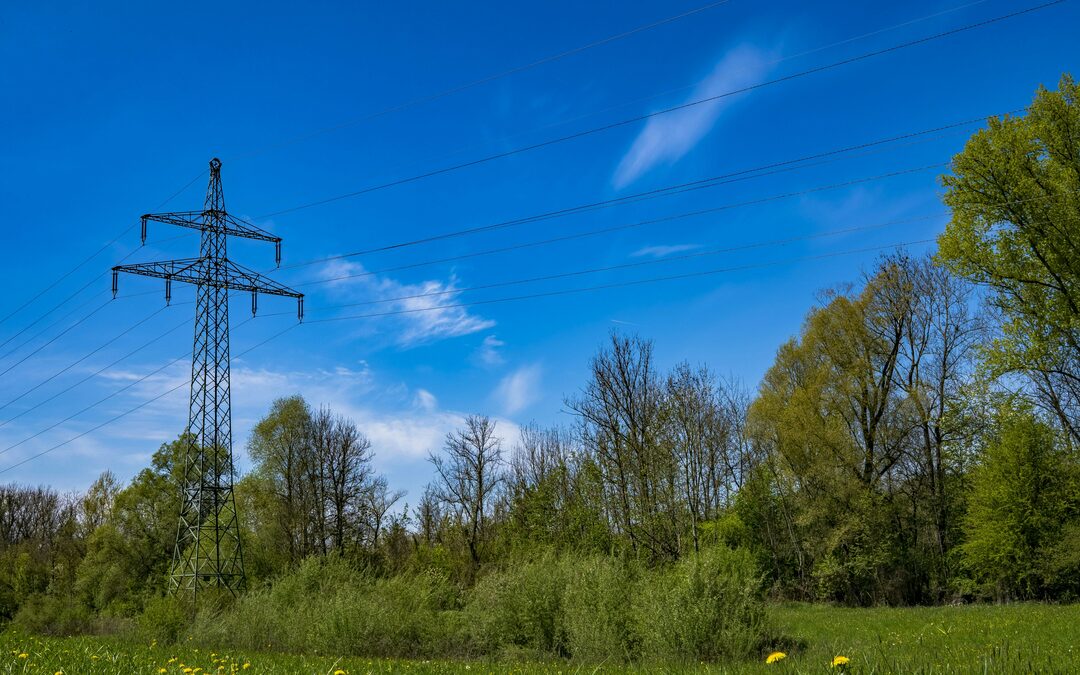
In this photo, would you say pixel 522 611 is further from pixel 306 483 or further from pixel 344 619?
pixel 306 483

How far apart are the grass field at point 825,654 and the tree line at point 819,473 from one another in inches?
167

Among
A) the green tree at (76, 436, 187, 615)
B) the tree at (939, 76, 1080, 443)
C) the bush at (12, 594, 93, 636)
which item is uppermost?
the tree at (939, 76, 1080, 443)

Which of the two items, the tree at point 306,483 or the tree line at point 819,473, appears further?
the tree at point 306,483

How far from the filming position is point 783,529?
129 ft

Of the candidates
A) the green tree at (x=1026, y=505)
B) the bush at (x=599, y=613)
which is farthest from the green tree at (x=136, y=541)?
the green tree at (x=1026, y=505)

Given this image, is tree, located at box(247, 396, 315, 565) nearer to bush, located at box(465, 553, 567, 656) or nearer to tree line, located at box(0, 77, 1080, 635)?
tree line, located at box(0, 77, 1080, 635)

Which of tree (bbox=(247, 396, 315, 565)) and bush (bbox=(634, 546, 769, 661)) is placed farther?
tree (bbox=(247, 396, 315, 565))

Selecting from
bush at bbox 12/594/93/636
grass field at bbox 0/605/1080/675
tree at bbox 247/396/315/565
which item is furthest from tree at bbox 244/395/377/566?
grass field at bbox 0/605/1080/675

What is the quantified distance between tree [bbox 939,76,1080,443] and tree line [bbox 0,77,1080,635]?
2.5 inches

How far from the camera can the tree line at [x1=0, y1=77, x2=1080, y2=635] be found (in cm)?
2323

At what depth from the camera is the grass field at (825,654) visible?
16.3 feet

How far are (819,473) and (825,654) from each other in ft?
98.8

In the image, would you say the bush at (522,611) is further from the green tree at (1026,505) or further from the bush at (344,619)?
the green tree at (1026,505)

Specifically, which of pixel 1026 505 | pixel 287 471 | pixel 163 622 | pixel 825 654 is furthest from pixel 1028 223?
pixel 287 471
